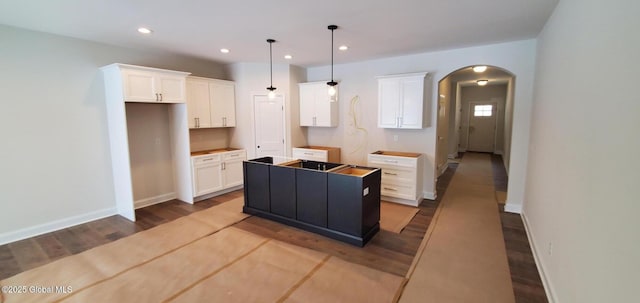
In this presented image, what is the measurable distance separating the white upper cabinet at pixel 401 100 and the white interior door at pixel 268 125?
2.15m

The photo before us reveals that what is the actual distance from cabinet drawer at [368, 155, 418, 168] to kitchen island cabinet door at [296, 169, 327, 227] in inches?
68.7

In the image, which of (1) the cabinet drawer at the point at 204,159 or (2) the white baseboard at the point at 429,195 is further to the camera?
(2) the white baseboard at the point at 429,195

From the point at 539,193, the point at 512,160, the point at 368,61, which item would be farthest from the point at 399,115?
the point at 539,193

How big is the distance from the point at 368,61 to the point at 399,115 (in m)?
1.35

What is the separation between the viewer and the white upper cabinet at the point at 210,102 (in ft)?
16.5

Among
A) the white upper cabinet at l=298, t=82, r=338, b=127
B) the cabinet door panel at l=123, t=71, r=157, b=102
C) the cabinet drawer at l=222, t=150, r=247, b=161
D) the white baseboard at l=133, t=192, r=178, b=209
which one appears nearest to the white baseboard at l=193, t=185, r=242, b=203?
the white baseboard at l=133, t=192, r=178, b=209

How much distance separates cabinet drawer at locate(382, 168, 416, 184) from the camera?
4660 mm

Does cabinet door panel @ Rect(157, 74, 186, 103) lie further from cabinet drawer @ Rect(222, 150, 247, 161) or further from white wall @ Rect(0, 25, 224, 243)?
cabinet drawer @ Rect(222, 150, 247, 161)

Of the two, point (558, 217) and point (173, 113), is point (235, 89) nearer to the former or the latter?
point (173, 113)

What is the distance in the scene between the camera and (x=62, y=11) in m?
2.93

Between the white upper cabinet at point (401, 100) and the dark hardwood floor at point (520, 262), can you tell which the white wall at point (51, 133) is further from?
the dark hardwood floor at point (520, 262)

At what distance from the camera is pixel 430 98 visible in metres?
4.94

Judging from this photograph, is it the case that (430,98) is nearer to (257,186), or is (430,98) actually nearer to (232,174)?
(257,186)

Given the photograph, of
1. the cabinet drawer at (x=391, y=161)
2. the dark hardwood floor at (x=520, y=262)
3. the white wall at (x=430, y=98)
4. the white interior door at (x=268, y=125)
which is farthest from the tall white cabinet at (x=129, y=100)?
the dark hardwood floor at (x=520, y=262)
